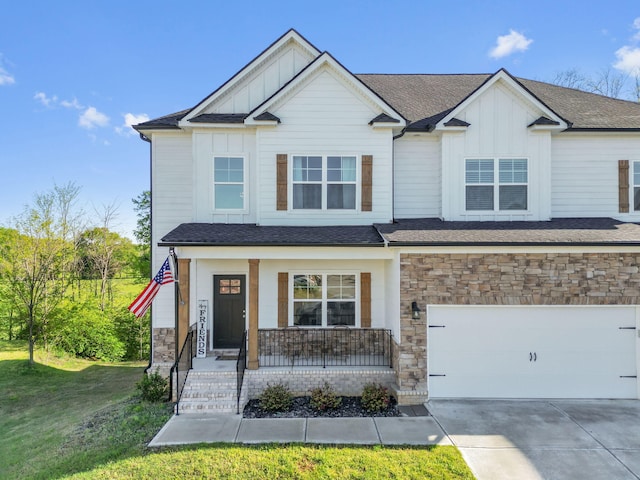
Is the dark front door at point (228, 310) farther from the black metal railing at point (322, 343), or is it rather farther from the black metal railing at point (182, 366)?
the black metal railing at point (182, 366)

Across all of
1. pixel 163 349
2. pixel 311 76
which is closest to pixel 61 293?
pixel 163 349

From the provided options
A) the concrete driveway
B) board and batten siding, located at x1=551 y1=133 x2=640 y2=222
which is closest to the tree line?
the concrete driveway

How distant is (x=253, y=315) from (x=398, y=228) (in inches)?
172

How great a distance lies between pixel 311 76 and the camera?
970 cm

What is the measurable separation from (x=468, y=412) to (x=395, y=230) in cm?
443

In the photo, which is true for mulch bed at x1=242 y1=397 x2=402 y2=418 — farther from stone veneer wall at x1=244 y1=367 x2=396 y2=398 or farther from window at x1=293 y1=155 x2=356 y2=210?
window at x1=293 y1=155 x2=356 y2=210

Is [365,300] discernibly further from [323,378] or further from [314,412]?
[314,412]

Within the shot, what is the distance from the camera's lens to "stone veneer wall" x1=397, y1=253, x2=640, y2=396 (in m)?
7.98

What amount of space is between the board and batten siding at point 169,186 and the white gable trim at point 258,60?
4.07 ft

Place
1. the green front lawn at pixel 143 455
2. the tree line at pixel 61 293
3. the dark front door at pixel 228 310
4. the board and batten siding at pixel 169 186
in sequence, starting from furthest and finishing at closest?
the tree line at pixel 61 293 → the board and batten siding at pixel 169 186 → the dark front door at pixel 228 310 → the green front lawn at pixel 143 455

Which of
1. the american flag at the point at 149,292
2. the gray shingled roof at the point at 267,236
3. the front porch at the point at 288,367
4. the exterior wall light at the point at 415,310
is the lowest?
the front porch at the point at 288,367

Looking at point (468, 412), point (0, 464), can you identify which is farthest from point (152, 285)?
point (468, 412)

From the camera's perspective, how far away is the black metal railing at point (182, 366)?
25.2 feet

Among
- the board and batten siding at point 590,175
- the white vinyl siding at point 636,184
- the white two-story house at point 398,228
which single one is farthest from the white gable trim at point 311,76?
the white vinyl siding at point 636,184
